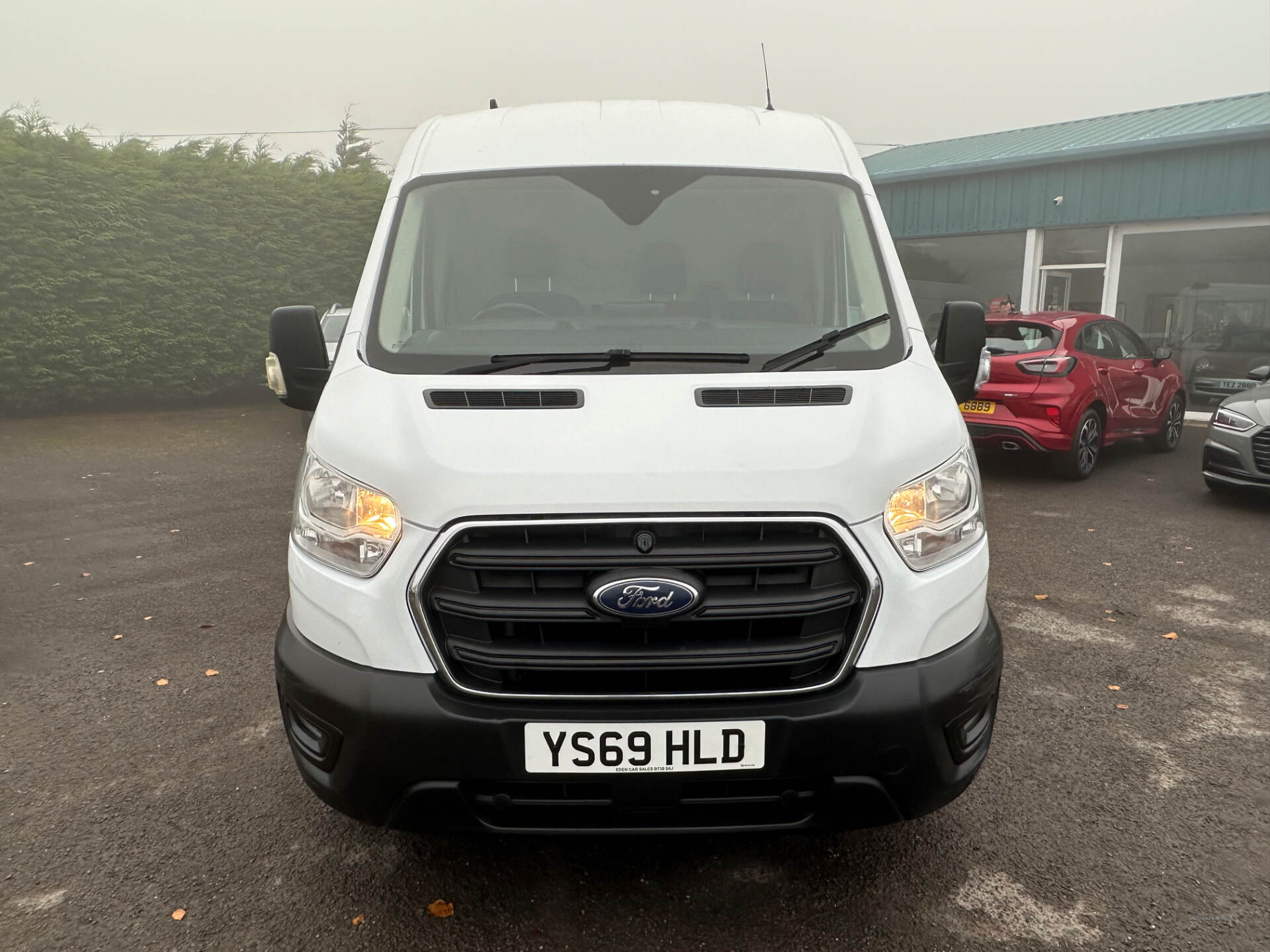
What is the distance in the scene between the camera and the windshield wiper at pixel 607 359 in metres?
2.71

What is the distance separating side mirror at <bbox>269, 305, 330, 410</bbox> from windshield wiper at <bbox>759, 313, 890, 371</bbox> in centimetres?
145

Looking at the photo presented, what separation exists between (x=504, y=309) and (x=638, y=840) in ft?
5.47

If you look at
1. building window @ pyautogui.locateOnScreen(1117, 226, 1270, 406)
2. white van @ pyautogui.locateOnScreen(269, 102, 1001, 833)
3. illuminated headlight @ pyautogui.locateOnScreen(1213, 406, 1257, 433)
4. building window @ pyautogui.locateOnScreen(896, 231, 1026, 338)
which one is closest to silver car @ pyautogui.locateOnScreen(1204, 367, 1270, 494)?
illuminated headlight @ pyautogui.locateOnScreen(1213, 406, 1257, 433)

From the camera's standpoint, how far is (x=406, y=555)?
2230 mm

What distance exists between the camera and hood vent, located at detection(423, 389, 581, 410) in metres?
2.46

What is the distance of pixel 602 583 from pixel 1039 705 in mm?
2588

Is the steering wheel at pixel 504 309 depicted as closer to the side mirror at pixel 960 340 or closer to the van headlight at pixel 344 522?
the van headlight at pixel 344 522

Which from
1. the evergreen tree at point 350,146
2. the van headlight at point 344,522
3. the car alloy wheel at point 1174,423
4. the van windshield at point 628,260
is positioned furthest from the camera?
the evergreen tree at point 350,146

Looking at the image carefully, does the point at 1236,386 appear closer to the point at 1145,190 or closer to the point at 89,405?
the point at 1145,190

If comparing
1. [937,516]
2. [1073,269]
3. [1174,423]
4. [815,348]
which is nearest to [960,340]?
[815,348]

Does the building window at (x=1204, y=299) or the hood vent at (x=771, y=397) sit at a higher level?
the hood vent at (x=771, y=397)

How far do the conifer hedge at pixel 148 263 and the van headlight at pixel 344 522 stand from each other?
13672mm

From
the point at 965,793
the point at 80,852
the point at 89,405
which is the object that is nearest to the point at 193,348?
the point at 89,405

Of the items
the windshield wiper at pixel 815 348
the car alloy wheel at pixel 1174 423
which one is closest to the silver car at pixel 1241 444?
the car alloy wheel at pixel 1174 423
